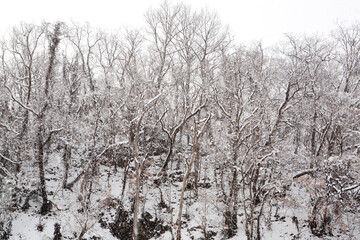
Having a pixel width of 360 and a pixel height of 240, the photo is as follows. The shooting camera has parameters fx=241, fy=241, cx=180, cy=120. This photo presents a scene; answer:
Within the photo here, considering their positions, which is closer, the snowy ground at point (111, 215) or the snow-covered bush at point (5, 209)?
the snow-covered bush at point (5, 209)

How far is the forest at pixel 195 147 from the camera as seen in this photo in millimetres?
13805

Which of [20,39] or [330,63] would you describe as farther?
[330,63]

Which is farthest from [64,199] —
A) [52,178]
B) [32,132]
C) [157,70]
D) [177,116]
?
[157,70]

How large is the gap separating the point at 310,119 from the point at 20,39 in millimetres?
22566

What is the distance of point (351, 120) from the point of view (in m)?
14.3

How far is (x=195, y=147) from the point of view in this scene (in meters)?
16.5

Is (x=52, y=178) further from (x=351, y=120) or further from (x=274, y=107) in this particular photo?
(x=351, y=120)

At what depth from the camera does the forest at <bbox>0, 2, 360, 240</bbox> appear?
45.3 feet

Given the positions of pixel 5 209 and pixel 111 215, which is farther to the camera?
pixel 111 215

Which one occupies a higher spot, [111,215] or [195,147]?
[195,147]

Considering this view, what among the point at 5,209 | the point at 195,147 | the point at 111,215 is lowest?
the point at 111,215

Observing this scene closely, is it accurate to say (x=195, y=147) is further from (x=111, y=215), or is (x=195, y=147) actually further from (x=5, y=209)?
(x=5, y=209)

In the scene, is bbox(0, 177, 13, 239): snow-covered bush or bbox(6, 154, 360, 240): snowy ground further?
bbox(6, 154, 360, 240): snowy ground

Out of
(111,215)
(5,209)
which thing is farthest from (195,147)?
(5,209)
